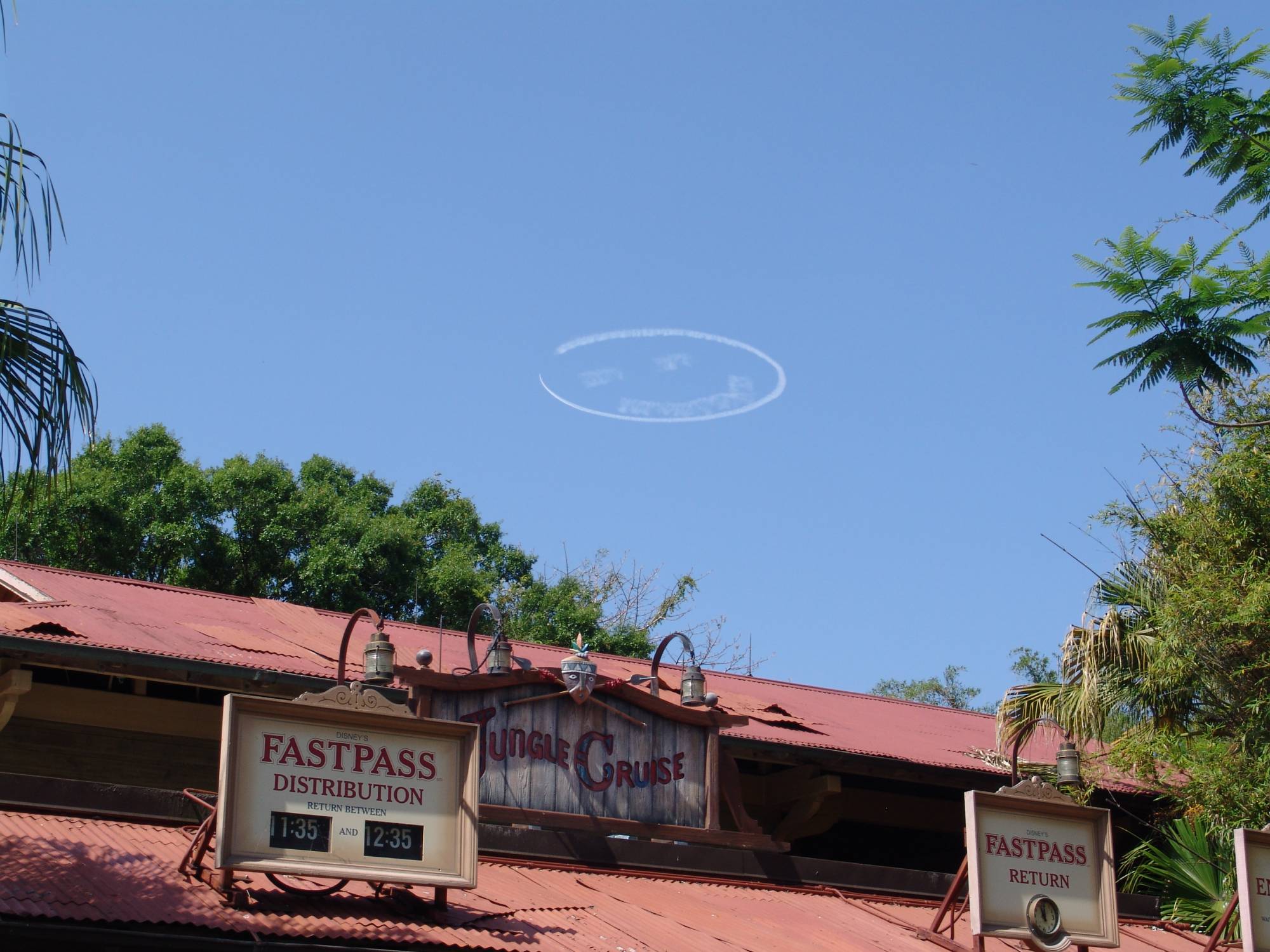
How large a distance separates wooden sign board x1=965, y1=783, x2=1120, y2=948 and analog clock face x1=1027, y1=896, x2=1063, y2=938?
0.04 m

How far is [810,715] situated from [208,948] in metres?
8.34

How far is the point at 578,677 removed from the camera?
439 inches

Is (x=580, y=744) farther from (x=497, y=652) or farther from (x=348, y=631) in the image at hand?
(x=348, y=631)

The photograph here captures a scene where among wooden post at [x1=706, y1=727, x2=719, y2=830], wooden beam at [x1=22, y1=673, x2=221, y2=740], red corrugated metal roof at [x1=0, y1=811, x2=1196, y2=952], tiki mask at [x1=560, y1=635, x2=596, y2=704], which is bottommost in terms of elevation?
red corrugated metal roof at [x1=0, y1=811, x2=1196, y2=952]

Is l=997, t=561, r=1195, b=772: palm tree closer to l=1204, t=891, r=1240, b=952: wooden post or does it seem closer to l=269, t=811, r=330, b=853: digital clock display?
l=1204, t=891, r=1240, b=952: wooden post

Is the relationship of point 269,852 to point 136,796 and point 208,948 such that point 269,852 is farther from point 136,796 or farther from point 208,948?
point 136,796

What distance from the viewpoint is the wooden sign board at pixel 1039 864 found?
34.6ft

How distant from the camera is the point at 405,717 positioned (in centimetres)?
903

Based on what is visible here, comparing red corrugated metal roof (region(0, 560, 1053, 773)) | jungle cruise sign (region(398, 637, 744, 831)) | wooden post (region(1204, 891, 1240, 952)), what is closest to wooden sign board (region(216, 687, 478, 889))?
jungle cruise sign (region(398, 637, 744, 831))

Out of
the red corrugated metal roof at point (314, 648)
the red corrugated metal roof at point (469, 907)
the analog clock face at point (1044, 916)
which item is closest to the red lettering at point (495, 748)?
the red corrugated metal roof at point (469, 907)

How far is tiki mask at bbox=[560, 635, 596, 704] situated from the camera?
36.5 feet

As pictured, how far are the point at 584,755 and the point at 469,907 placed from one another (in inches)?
86.7

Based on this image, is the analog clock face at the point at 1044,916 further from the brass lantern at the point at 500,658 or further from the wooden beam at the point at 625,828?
the brass lantern at the point at 500,658

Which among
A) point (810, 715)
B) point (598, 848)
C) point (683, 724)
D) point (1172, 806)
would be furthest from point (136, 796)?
point (1172, 806)
